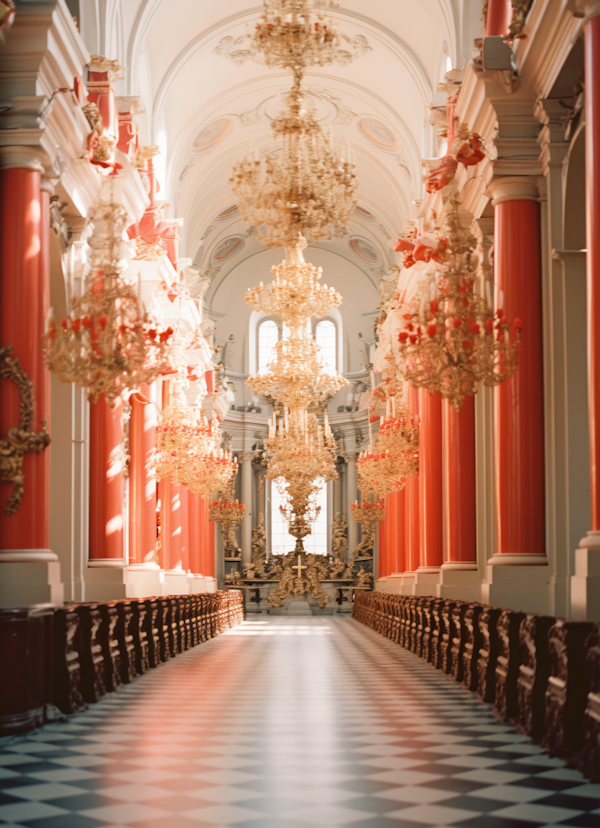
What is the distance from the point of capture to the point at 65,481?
13.0 m

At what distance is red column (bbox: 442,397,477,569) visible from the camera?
47.2ft

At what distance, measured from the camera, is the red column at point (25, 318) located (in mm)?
9742

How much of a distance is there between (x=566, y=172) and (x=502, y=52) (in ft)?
4.50

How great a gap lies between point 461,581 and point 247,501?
2019 centimetres

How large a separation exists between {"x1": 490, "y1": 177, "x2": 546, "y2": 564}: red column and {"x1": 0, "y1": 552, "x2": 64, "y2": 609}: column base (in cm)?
457

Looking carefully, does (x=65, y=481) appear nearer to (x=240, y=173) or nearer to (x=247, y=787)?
(x=240, y=173)

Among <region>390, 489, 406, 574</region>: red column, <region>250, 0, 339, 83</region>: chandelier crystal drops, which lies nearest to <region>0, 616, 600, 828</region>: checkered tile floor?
<region>250, 0, 339, 83</region>: chandelier crystal drops

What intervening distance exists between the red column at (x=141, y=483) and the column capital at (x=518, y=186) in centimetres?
867

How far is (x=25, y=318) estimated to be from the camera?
9844 mm

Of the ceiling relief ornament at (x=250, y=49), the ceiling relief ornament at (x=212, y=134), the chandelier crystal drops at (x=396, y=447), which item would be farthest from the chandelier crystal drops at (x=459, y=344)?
the ceiling relief ornament at (x=212, y=134)

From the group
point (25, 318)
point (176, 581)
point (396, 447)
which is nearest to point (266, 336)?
point (176, 581)

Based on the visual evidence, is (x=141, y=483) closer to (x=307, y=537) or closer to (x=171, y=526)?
(x=171, y=526)

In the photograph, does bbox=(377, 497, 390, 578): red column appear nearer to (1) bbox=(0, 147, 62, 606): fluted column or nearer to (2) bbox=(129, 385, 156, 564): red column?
(2) bbox=(129, 385, 156, 564): red column

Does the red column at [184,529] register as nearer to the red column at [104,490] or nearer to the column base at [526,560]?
the red column at [104,490]
